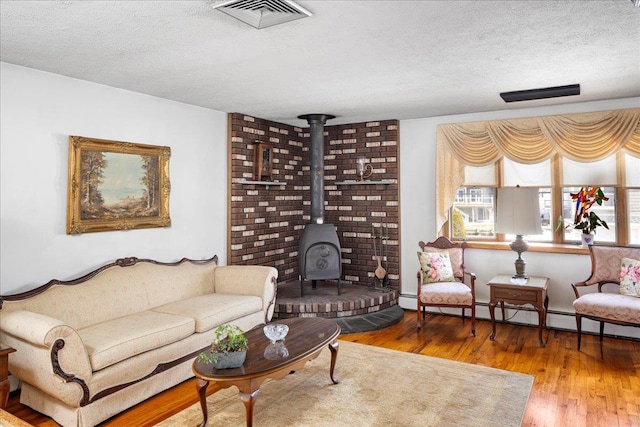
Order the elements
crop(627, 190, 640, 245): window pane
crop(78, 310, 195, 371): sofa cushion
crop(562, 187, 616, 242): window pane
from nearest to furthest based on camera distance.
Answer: crop(78, 310, 195, 371): sofa cushion → crop(627, 190, 640, 245): window pane → crop(562, 187, 616, 242): window pane

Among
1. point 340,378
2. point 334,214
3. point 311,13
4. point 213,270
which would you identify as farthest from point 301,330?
point 334,214

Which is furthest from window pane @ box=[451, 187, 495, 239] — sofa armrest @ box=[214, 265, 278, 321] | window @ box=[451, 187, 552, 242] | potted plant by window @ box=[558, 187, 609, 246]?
sofa armrest @ box=[214, 265, 278, 321]

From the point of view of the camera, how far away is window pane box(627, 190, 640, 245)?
4.40 m

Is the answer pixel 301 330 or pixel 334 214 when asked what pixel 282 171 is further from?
pixel 301 330

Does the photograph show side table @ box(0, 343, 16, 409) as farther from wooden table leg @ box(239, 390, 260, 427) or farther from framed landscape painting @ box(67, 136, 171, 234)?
wooden table leg @ box(239, 390, 260, 427)

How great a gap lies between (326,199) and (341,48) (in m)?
3.38

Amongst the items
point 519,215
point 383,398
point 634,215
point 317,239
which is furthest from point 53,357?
point 634,215

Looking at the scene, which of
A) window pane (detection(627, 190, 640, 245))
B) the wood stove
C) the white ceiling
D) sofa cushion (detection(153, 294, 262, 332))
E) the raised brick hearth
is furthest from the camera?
the wood stove

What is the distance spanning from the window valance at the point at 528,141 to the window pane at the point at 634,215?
1.54 feet

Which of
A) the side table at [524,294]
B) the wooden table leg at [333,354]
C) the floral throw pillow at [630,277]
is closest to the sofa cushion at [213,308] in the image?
the wooden table leg at [333,354]

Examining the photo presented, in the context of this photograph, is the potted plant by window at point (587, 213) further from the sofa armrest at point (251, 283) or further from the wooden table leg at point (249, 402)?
the wooden table leg at point (249, 402)

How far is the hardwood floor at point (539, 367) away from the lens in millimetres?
2803

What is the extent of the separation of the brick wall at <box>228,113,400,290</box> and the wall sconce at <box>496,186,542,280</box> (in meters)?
1.48

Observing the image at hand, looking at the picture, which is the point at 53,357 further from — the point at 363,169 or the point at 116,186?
the point at 363,169
